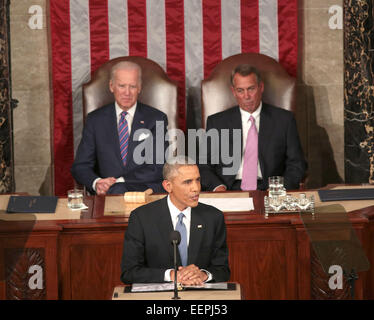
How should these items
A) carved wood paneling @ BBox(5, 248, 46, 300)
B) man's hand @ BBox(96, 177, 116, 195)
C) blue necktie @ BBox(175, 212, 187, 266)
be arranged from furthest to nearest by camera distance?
man's hand @ BBox(96, 177, 116, 195), carved wood paneling @ BBox(5, 248, 46, 300), blue necktie @ BBox(175, 212, 187, 266)

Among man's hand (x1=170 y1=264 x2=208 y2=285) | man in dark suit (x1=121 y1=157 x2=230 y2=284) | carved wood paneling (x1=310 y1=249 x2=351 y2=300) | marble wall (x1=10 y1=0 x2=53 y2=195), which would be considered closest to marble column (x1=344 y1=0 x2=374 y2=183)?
carved wood paneling (x1=310 y1=249 x2=351 y2=300)

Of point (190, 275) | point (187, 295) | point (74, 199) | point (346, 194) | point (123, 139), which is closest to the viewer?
point (187, 295)

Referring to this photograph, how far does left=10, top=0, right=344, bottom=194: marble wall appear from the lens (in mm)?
6488

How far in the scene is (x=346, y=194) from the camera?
4637 millimetres

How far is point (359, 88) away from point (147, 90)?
1715 millimetres

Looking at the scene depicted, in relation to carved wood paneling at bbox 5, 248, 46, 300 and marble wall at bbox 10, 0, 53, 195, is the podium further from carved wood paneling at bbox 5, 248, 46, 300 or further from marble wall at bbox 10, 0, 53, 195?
marble wall at bbox 10, 0, 53, 195

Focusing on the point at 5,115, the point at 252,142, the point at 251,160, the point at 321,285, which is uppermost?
the point at 5,115

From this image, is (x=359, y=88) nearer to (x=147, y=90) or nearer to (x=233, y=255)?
(x=147, y=90)

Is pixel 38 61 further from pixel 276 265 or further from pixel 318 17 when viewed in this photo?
pixel 276 265

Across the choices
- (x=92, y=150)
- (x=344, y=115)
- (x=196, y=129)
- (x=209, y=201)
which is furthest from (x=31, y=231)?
(x=344, y=115)

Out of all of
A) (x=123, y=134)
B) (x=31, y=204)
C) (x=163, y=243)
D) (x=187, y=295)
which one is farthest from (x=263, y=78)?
(x=187, y=295)

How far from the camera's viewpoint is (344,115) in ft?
20.6

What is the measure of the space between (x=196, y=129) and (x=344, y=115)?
49.1 inches

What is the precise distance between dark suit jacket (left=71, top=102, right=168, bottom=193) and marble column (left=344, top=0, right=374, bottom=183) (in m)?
1.59
